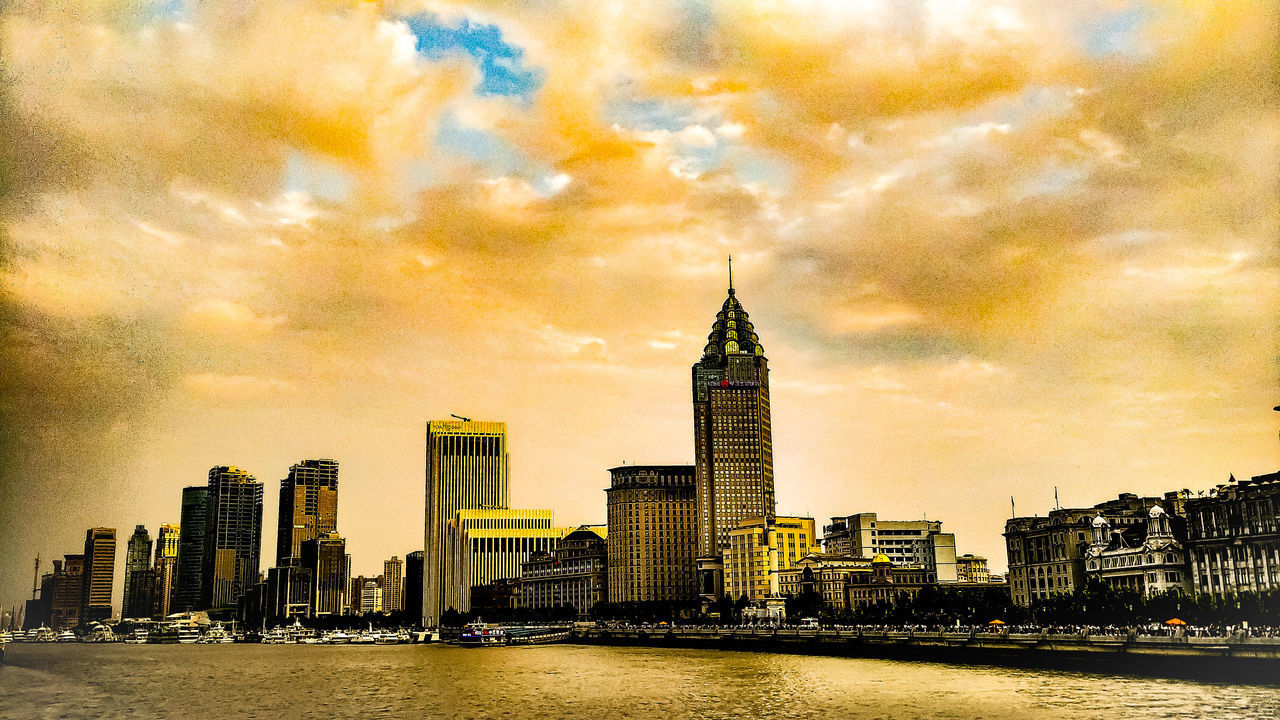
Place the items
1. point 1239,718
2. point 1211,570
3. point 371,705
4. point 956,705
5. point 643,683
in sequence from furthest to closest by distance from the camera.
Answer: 1. point 1211,570
2. point 643,683
3. point 371,705
4. point 956,705
5. point 1239,718

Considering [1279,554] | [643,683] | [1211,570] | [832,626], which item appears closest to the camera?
[643,683]

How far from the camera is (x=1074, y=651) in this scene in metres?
116

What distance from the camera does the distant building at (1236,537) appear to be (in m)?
141

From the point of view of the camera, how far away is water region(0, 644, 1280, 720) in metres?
83.6

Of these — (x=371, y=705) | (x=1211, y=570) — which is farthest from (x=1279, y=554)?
(x=371, y=705)

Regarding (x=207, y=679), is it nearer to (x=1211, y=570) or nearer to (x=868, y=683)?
(x=868, y=683)

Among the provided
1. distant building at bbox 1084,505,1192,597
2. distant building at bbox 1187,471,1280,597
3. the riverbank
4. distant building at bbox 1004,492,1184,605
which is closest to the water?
the riverbank

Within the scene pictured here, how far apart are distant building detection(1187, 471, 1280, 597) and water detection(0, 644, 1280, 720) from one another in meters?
52.1

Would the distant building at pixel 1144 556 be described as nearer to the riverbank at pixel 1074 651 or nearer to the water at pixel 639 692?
the riverbank at pixel 1074 651

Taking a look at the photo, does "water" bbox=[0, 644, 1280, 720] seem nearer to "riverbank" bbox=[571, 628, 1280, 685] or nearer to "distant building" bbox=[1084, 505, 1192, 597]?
"riverbank" bbox=[571, 628, 1280, 685]

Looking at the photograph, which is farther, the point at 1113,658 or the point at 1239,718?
the point at 1113,658

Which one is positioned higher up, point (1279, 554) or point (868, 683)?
point (1279, 554)

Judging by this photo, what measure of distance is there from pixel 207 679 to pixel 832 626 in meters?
99.4

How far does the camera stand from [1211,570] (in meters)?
152
